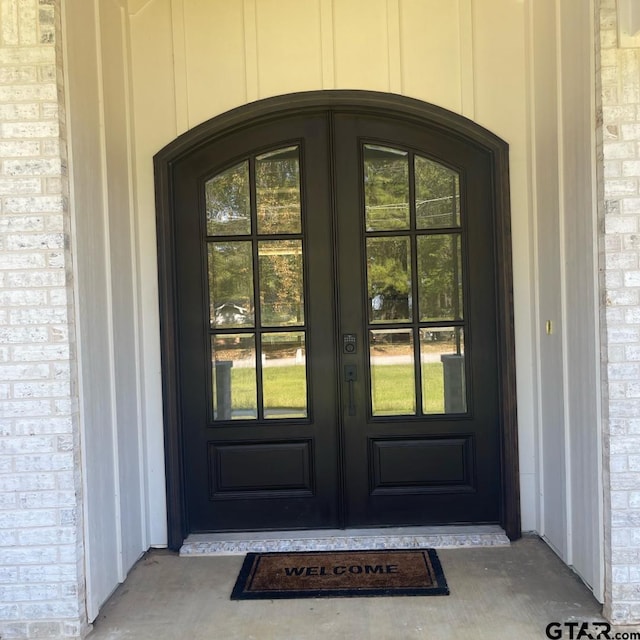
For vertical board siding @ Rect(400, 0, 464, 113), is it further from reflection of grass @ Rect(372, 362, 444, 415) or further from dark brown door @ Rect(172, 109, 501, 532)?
reflection of grass @ Rect(372, 362, 444, 415)

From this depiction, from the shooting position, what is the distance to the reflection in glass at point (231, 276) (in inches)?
122

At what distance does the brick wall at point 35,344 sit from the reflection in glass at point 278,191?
1.11 meters

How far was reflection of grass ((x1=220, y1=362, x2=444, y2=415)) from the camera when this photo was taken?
10.2 ft

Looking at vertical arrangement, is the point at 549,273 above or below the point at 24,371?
above

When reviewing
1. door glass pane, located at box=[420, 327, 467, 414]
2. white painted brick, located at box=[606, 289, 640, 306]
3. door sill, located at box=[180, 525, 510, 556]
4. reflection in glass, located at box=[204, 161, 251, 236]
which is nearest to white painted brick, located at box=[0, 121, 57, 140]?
white painted brick, located at box=[606, 289, 640, 306]

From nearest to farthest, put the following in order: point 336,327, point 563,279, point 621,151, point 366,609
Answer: point 621,151
point 366,609
point 563,279
point 336,327

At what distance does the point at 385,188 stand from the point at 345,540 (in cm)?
188

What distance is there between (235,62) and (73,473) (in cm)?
215

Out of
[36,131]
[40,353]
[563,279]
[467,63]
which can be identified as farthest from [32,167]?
[563,279]

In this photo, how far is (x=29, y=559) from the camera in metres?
2.21

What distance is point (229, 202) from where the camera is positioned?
3104mm

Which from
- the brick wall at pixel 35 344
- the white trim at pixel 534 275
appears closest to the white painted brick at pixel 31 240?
the brick wall at pixel 35 344

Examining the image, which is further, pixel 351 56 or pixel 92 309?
pixel 351 56

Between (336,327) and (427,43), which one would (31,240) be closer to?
(336,327)
